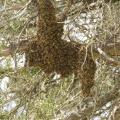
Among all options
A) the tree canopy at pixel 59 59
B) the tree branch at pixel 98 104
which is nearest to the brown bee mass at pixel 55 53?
the tree canopy at pixel 59 59

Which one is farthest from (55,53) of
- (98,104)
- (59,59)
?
(98,104)

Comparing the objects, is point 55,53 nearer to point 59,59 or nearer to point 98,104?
point 59,59

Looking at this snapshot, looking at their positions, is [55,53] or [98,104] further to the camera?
[98,104]

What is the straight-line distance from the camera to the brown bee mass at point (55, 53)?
3826 millimetres

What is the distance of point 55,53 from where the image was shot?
3949mm

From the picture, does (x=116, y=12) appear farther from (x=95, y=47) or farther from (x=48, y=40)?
(x=48, y=40)

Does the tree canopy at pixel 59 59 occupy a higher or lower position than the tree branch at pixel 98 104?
higher

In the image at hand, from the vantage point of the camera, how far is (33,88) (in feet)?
16.7

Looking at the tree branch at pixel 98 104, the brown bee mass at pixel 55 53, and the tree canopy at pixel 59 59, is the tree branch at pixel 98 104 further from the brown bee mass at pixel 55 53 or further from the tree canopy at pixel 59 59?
the brown bee mass at pixel 55 53

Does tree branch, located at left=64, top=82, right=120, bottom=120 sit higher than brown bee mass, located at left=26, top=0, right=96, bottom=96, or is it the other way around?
brown bee mass, located at left=26, top=0, right=96, bottom=96

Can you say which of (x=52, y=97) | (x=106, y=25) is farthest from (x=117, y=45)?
(x=52, y=97)

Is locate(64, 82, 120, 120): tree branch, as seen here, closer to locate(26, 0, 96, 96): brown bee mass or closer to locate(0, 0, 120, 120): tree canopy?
locate(0, 0, 120, 120): tree canopy

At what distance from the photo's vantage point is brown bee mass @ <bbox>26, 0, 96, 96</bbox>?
3826 mm

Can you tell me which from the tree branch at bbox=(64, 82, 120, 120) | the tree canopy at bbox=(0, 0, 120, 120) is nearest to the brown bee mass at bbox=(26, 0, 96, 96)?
the tree canopy at bbox=(0, 0, 120, 120)
